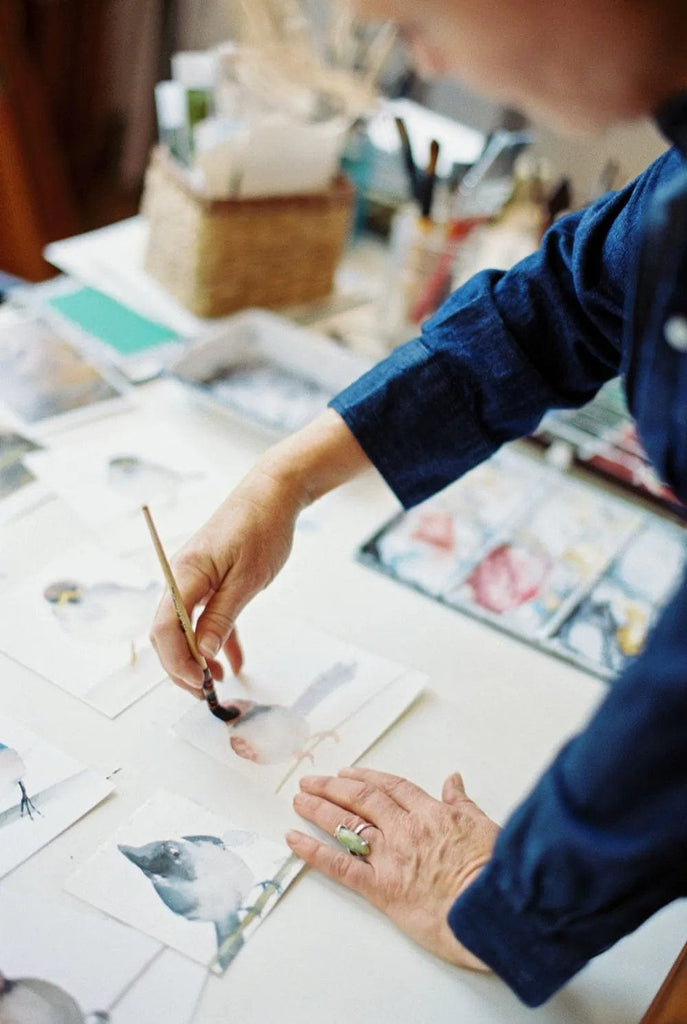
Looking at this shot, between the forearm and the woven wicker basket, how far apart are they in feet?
1.79

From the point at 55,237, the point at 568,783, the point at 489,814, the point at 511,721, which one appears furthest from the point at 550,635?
the point at 55,237

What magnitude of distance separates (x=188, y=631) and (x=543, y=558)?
0.48 metres

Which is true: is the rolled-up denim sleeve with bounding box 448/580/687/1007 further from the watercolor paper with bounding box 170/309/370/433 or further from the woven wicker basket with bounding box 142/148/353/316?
the woven wicker basket with bounding box 142/148/353/316

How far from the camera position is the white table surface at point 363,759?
65 centimetres

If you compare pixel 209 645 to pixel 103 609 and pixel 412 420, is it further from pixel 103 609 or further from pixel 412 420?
pixel 412 420

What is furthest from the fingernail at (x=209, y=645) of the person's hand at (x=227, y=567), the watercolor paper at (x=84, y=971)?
the watercolor paper at (x=84, y=971)

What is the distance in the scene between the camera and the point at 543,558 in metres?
1.08

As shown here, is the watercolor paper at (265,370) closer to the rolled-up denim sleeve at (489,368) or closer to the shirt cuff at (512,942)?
the rolled-up denim sleeve at (489,368)

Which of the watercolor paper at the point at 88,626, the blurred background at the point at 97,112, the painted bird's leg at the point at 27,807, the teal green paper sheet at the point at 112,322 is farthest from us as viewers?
the blurred background at the point at 97,112

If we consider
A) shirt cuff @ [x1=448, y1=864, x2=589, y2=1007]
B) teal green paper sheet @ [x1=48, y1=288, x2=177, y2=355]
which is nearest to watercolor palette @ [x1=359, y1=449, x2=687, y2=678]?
shirt cuff @ [x1=448, y1=864, x2=589, y2=1007]

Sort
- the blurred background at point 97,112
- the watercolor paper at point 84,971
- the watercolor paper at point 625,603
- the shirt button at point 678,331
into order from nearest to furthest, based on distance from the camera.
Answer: the shirt button at point 678,331, the watercolor paper at point 84,971, the watercolor paper at point 625,603, the blurred background at point 97,112

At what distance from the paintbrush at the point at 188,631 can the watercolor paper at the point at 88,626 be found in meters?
0.07

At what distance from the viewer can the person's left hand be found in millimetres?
684

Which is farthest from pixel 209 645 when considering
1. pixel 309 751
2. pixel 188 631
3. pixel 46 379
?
pixel 46 379
